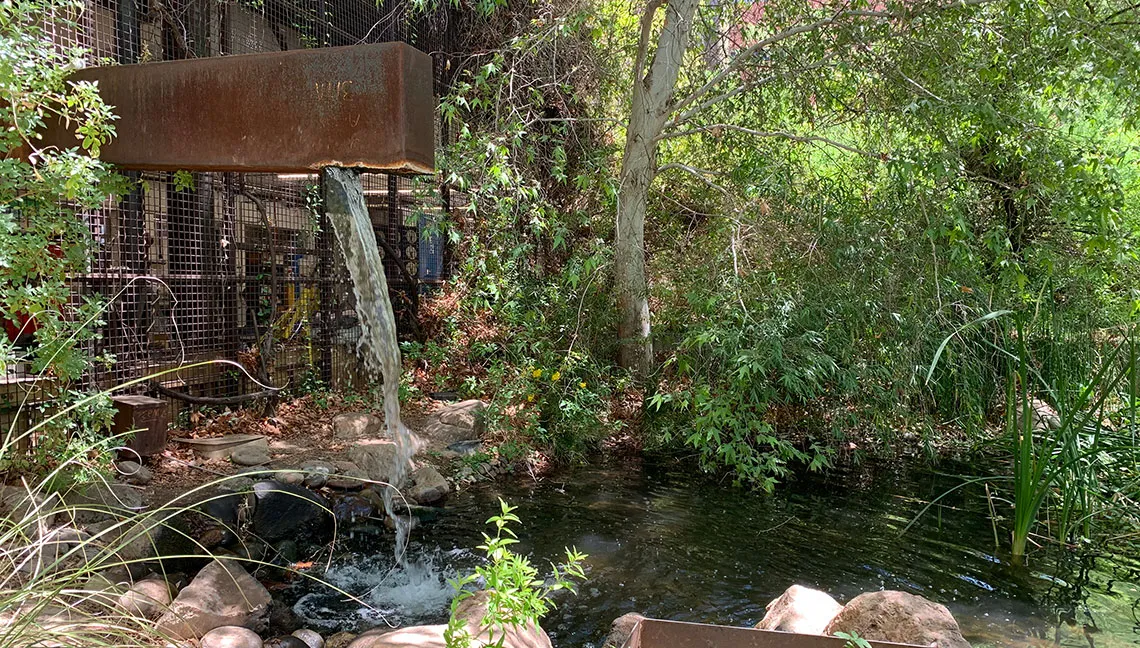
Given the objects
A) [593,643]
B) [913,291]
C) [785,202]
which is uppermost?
[785,202]

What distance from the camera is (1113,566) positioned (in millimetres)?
4402

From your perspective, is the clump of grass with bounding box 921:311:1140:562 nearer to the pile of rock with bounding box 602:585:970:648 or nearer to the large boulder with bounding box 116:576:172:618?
the pile of rock with bounding box 602:585:970:648

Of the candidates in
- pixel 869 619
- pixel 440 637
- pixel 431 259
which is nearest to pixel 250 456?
pixel 440 637

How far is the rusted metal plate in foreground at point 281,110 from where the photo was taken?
351cm

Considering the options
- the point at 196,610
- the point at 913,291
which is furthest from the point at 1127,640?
the point at 196,610

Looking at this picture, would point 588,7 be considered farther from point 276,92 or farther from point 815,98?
point 276,92

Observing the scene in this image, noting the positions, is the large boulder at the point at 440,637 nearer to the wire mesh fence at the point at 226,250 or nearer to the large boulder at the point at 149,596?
the large boulder at the point at 149,596

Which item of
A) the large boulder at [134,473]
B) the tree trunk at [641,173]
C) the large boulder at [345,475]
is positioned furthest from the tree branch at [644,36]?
the large boulder at [134,473]

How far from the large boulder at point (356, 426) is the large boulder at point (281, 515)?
1.51 m

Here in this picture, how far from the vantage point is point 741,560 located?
15.6ft

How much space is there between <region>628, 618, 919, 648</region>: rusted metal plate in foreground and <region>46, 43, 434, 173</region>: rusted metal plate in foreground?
2237 millimetres

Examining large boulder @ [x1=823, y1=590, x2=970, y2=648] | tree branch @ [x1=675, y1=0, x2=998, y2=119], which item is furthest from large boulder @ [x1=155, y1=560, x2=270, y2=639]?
tree branch @ [x1=675, y1=0, x2=998, y2=119]

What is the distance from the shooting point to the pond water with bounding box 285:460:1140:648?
3920 mm

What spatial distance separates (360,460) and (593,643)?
117 inches
